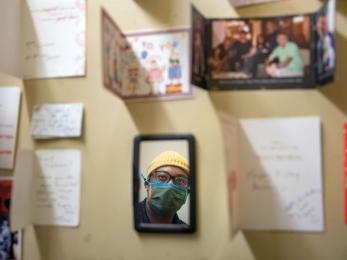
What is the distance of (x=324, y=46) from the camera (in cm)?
94

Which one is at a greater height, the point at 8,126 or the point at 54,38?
the point at 54,38

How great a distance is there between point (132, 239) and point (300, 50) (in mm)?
721

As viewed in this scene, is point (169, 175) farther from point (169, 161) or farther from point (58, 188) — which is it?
point (58, 188)

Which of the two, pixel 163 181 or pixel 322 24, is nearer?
pixel 322 24

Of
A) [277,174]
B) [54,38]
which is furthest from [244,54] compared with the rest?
[54,38]

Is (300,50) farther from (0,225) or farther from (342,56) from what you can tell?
(0,225)

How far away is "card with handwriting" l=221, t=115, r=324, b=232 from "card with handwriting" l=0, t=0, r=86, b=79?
56 centimetres

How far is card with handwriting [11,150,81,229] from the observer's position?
1.12m

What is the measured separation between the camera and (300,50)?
39.4 inches

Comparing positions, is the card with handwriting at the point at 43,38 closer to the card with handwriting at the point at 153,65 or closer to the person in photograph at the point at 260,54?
the card with handwriting at the point at 153,65

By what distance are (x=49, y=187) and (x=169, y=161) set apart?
39 centimetres

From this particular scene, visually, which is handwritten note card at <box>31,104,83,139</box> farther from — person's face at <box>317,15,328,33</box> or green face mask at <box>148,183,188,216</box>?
person's face at <box>317,15,328,33</box>

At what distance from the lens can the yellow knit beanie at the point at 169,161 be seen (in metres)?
1.07

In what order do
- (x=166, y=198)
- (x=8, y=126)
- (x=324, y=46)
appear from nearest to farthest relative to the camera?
(x=324, y=46)
(x=166, y=198)
(x=8, y=126)
